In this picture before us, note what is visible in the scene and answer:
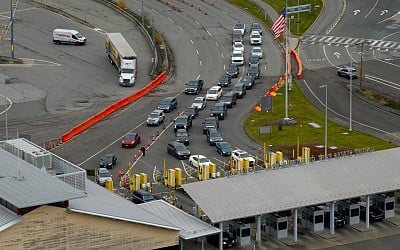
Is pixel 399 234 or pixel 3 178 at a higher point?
pixel 3 178

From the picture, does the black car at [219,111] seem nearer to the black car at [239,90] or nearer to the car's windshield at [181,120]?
the car's windshield at [181,120]

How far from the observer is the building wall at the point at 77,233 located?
6712 cm

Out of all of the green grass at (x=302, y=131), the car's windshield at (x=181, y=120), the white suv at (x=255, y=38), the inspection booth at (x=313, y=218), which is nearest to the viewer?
the inspection booth at (x=313, y=218)

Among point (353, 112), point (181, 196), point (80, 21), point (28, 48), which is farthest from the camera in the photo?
point (80, 21)

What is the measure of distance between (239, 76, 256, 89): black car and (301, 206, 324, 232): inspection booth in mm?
42588

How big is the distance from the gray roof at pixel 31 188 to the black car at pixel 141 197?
419 inches

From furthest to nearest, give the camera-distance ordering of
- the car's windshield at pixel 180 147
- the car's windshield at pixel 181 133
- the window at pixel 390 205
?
the car's windshield at pixel 181 133, the car's windshield at pixel 180 147, the window at pixel 390 205

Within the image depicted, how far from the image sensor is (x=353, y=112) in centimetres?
11131

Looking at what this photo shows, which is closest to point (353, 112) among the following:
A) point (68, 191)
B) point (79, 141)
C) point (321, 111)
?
point (321, 111)

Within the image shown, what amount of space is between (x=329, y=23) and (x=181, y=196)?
71826mm

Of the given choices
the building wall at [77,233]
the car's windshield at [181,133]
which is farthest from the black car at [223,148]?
the building wall at [77,233]

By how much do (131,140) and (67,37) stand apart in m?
42.8

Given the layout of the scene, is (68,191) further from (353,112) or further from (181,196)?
(353,112)

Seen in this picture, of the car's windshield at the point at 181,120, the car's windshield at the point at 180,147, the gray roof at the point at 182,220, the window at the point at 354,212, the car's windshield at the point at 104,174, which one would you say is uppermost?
the car's windshield at the point at 181,120
